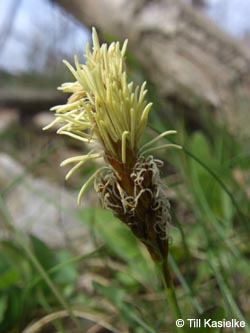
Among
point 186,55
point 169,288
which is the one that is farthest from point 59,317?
point 186,55

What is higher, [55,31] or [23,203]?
[55,31]

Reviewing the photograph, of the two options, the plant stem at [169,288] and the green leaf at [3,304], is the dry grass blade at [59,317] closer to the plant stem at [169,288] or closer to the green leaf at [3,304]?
the green leaf at [3,304]

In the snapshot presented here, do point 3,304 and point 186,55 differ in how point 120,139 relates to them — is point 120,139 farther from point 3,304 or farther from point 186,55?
point 186,55

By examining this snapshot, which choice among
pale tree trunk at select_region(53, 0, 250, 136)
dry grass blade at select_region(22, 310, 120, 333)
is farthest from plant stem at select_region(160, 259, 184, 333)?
pale tree trunk at select_region(53, 0, 250, 136)

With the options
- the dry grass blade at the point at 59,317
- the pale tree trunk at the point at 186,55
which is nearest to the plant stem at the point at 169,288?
the dry grass blade at the point at 59,317

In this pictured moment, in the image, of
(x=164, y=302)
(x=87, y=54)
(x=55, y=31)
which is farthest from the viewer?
(x=55, y=31)

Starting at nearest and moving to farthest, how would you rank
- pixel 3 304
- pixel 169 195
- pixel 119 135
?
pixel 119 135 → pixel 3 304 → pixel 169 195

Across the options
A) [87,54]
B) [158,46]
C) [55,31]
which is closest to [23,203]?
[158,46]

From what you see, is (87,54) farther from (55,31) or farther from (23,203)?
(55,31)
